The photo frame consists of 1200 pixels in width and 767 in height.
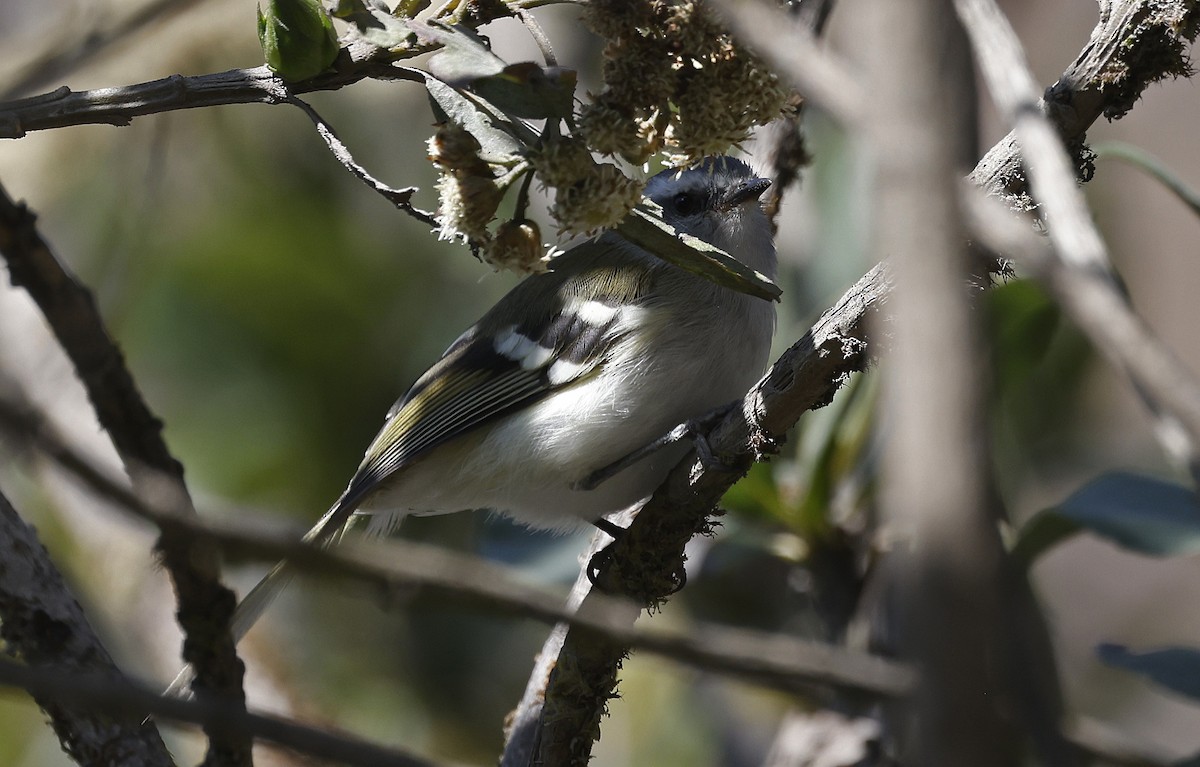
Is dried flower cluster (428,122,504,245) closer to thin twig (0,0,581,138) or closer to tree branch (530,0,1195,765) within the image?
thin twig (0,0,581,138)

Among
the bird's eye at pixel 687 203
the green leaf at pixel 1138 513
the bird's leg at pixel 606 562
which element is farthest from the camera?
the bird's eye at pixel 687 203

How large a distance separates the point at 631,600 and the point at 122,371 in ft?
3.55

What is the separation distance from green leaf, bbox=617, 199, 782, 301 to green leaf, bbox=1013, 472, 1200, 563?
2.98 feet

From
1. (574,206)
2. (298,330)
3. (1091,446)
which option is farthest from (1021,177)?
(298,330)

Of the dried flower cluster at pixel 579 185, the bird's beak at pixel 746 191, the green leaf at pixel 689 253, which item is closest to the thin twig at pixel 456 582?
the dried flower cluster at pixel 579 185

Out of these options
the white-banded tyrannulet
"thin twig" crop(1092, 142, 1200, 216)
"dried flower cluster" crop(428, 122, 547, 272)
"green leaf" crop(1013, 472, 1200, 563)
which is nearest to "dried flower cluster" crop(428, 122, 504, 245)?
"dried flower cluster" crop(428, 122, 547, 272)

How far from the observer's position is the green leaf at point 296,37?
4.00 ft

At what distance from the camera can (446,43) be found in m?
1.21

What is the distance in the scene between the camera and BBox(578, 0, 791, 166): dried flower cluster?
4.30ft

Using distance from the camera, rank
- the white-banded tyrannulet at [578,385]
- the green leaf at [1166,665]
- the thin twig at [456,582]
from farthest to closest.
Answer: the white-banded tyrannulet at [578,385]
the green leaf at [1166,665]
the thin twig at [456,582]

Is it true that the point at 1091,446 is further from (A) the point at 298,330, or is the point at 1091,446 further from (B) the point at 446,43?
(B) the point at 446,43

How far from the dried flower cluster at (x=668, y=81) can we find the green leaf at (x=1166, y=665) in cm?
103

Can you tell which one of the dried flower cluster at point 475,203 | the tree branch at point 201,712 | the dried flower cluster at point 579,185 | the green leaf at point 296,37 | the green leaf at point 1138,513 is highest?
the green leaf at point 296,37

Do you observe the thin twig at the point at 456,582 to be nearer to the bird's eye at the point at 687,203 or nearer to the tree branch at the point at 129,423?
the tree branch at the point at 129,423
